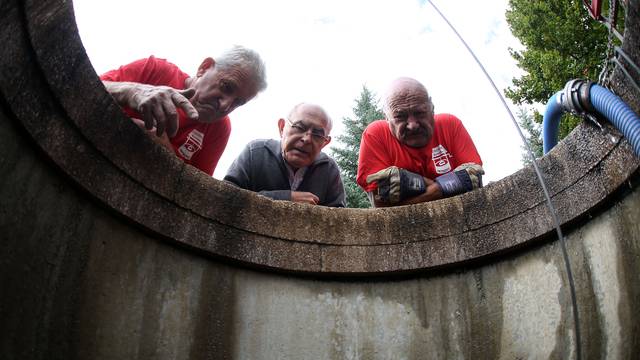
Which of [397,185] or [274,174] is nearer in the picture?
[397,185]

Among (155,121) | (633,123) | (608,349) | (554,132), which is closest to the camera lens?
(633,123)

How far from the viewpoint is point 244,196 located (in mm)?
2758

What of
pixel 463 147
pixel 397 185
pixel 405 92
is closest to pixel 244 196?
pixel 397 185

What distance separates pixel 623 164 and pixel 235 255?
6.13ft

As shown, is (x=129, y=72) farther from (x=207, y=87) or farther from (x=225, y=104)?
(x=225, y=104)

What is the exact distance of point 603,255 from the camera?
2217mm

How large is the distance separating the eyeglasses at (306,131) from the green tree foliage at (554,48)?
5.36 metres

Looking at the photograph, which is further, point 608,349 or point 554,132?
point 554,132

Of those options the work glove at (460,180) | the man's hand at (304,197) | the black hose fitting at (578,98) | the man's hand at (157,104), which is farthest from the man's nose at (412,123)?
the man's hand at (157,104)

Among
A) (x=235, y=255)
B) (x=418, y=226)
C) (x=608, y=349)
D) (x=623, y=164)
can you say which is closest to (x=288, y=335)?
(x=235, y=255)

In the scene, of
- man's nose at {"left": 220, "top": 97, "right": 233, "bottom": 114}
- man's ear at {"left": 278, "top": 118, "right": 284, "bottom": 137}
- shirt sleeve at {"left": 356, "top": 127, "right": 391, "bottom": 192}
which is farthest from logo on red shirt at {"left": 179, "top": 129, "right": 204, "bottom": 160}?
shirt sleeve at {"left": 356, "top": 127, "right": 391, "bottom": 192}

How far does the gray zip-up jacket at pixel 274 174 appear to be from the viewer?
329 centimetres

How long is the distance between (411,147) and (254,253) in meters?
1.46

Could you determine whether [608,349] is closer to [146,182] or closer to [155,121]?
[146,182]
